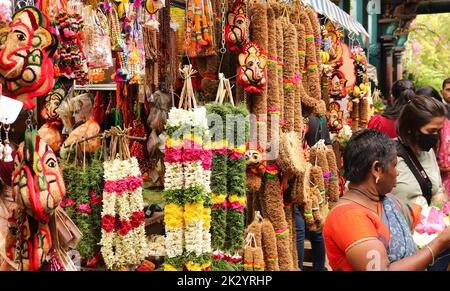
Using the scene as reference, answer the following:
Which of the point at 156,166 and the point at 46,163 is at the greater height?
the point at 46,163

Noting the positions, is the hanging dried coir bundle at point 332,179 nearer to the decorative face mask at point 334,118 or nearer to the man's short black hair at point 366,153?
the decorative face mask at point 334,118

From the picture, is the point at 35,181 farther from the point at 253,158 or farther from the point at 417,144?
the point at 417,144

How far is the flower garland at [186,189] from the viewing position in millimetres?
3162

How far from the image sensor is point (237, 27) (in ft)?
12.1

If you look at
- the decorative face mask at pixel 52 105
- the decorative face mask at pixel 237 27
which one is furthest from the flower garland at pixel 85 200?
the decorative face mask at pixel 237 27

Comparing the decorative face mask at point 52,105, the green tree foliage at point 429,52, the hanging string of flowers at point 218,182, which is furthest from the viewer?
the green tree foliage at point 429,52

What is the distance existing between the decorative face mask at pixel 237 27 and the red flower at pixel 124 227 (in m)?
1.42

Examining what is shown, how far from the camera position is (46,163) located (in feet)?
6.61

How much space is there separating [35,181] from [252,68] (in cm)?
201

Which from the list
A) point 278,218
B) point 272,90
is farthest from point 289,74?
point 278,218
